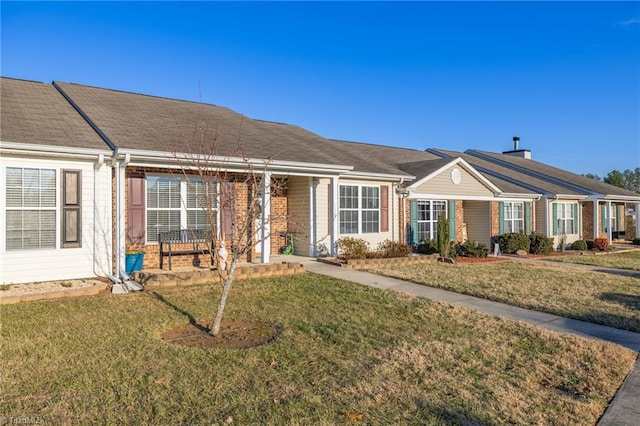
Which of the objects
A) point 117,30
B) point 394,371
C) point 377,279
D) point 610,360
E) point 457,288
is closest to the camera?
point 394,371

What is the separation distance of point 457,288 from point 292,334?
16.2 feet

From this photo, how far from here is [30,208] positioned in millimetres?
8703

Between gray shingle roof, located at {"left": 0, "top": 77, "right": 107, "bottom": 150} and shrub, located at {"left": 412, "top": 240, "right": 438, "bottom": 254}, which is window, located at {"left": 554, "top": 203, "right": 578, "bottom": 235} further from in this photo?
gray shingle roof, located at {"left": 0, "top": 77, "right": 107, "bottom": 150}

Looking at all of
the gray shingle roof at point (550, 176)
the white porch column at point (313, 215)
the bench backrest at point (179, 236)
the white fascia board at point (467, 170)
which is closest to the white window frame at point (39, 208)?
the bench backrest at point (179, 236)

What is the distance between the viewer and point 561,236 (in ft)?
73.8

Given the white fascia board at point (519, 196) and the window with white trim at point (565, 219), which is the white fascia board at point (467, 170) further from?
the window with white trim at point (565, 219)

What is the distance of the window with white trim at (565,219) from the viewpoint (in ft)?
73.9

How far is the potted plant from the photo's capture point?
9836 mm

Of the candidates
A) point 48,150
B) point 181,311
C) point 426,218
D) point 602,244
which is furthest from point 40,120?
point 602,244

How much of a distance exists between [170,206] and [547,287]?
9.27 metres

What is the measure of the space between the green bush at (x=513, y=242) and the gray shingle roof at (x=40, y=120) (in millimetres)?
15945

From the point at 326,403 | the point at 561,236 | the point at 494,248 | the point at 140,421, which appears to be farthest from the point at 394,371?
the point at 561,236

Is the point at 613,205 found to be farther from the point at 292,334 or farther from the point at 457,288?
the point at 292,334

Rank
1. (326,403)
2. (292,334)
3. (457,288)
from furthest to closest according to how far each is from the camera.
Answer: (457,288) < (292,334) < (326,403)
